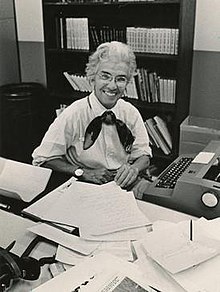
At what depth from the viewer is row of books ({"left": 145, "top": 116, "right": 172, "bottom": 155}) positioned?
2.03 meters

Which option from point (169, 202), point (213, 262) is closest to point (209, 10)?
point (169, 202)

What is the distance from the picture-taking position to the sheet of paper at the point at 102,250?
86 cm

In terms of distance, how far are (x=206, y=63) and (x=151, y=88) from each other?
1.27 feet

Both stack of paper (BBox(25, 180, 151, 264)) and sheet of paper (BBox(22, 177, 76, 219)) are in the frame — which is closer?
stack of paper (BBox(25, 180, 151, 264))

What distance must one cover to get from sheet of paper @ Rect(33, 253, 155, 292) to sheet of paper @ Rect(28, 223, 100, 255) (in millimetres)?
76

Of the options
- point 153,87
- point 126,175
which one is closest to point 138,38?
point 153,87

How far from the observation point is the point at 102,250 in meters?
0.89

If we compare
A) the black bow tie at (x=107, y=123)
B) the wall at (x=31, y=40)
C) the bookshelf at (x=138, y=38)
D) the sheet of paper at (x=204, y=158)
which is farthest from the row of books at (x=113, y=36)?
the sheet of paper at (x=204, y=158)

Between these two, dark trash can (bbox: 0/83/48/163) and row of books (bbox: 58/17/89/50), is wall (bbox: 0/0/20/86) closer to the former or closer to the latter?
dark trash can (bbox: 0/83/48/163)

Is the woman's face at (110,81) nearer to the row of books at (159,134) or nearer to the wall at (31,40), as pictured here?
the row of books at (159,134)

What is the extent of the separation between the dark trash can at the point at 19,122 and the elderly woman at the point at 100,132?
3.6 inches

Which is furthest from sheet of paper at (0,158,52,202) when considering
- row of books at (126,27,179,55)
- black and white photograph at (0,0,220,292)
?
row of books at (126,27,179,55)

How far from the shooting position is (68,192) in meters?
1.15

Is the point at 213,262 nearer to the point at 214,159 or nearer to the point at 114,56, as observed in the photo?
the point at 214,159
